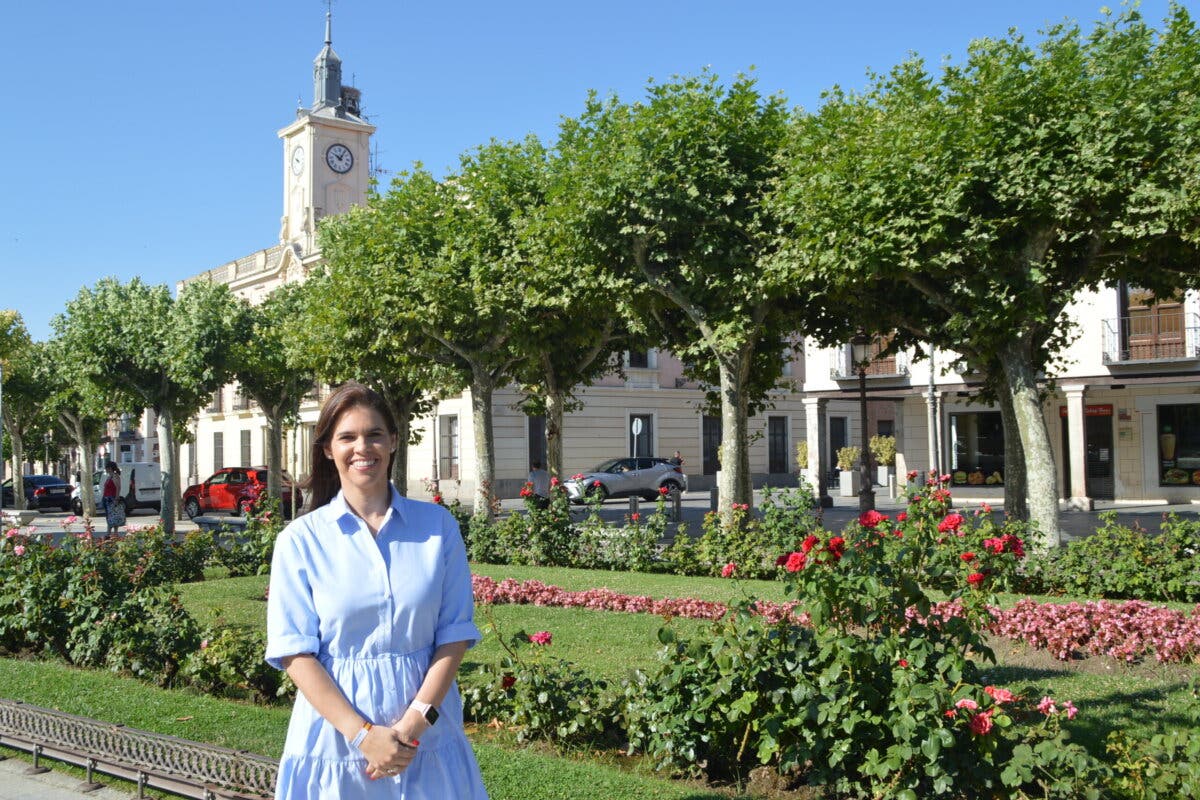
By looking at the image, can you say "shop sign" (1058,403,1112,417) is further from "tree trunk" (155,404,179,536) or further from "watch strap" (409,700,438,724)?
"watch strap" (409,700,438,724)

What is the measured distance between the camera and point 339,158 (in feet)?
185

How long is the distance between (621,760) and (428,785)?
2886 mm

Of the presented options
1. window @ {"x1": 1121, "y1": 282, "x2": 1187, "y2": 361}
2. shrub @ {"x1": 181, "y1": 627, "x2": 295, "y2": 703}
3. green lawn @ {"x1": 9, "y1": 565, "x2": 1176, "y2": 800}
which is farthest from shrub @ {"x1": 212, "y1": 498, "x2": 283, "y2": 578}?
window @ {"x1": 1121, "y1": 282, "x2": 1187, "y2": 361}

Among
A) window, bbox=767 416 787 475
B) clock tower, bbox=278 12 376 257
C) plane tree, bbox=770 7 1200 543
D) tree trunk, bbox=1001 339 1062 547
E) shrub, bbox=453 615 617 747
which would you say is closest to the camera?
shrub, bbox=453 615 617 747

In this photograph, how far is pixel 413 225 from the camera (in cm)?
2039

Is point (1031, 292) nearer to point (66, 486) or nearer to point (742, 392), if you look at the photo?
point (742, 392)

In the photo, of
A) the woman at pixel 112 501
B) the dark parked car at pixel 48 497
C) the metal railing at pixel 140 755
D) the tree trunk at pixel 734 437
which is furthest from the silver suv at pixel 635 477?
the metal railing at pixel 140 755

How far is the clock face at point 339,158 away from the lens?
55.9 m

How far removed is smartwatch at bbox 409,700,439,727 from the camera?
2.75 metres

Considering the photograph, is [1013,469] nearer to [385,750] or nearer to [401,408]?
[385,750]

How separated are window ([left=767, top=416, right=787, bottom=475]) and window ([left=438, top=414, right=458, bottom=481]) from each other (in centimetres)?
1492

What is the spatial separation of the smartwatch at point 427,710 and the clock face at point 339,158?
5666 centimetres

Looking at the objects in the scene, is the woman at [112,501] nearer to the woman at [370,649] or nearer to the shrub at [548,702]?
the shrub at [548,702]

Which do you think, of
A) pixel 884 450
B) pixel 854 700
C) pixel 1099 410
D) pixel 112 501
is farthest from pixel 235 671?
pixel 884 450
